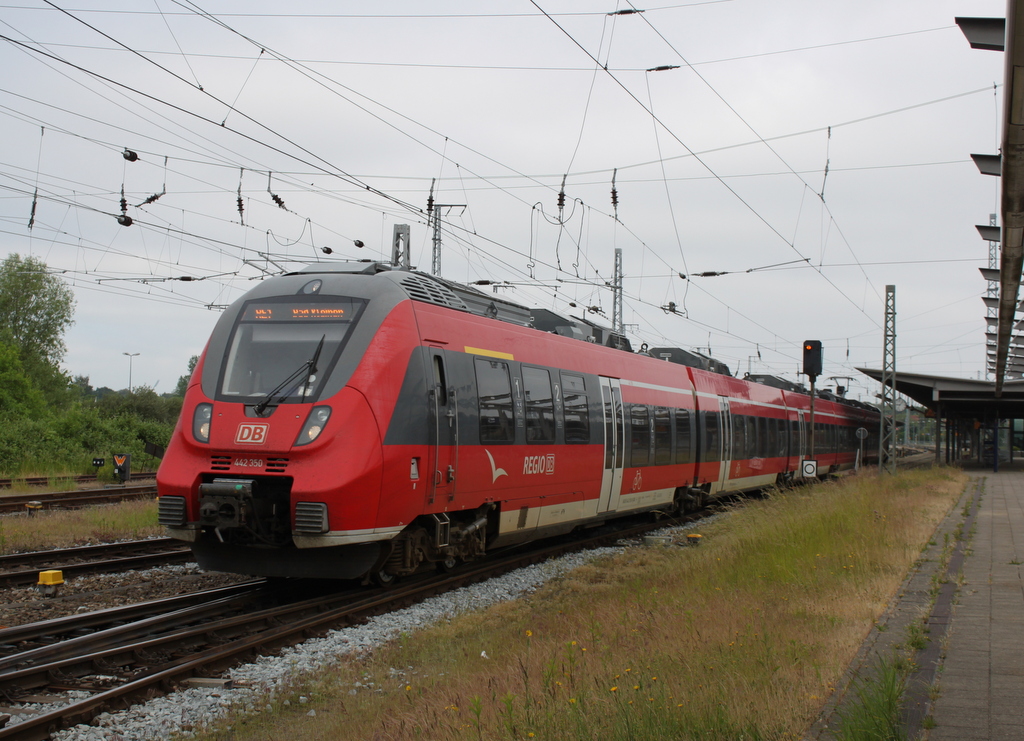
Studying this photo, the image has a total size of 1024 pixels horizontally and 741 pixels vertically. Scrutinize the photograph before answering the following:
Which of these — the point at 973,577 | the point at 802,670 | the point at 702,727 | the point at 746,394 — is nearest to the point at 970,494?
the point at 746,394

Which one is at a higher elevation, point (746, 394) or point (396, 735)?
point (746, 394)

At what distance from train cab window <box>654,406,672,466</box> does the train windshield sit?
8.48 m

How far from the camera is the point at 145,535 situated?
1420 cm

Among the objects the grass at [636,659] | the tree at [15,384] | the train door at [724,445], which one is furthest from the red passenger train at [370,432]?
the tree at [15,384]

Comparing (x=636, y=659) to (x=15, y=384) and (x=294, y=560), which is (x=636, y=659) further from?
(x=15, y=384)

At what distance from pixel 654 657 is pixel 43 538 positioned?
10.6 meters

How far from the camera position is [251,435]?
331 inches

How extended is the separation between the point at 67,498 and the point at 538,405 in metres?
12.8

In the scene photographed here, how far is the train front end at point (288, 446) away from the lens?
321 inches

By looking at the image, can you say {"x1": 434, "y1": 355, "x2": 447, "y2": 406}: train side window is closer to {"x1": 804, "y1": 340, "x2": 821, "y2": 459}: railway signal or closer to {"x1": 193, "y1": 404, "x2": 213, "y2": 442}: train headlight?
{"x1": 193, "y1": 404, "x2": 213, "y2": 442}: train headlight

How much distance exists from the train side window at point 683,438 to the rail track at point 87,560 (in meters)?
9.51

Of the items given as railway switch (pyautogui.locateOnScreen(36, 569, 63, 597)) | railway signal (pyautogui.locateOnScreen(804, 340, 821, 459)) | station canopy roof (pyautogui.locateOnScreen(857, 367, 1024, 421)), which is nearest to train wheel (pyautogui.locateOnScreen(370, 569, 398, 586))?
railway switch (pyautogui.locateOnScreen(36, 569, 63, 597))

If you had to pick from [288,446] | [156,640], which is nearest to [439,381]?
[288,446]

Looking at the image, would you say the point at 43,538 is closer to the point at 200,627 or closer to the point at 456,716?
the point at 200,627
